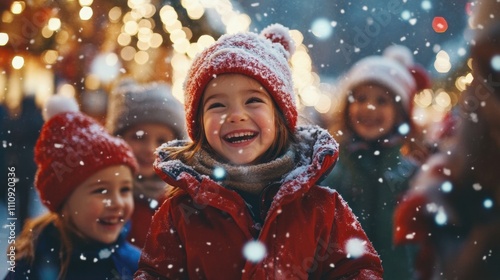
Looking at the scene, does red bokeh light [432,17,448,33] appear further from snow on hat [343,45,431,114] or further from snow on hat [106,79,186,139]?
snow on hat [106,79,186,139]

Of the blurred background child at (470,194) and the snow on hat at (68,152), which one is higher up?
the blurred background child at (470,194)

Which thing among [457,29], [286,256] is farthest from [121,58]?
[286,256]

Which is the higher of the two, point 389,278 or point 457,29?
point 457,29

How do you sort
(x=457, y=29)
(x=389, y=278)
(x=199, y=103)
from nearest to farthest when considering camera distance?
1. (x=199, y=103)
2. (x=389, y=278)
3. (x=457, y=29)

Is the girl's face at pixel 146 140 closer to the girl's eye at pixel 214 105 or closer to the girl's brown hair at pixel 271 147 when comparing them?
the girl's brown hair at pixel 271 147

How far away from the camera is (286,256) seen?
1084 millimetres

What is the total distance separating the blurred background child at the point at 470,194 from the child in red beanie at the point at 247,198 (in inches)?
30.4

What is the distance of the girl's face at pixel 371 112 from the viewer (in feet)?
6.33

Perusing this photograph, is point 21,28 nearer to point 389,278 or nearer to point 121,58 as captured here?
point 121,58

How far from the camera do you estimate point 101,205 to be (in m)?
1.53

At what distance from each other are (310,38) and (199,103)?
882 mm

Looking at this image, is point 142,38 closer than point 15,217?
No

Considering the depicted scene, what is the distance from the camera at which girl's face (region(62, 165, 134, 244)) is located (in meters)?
1.53

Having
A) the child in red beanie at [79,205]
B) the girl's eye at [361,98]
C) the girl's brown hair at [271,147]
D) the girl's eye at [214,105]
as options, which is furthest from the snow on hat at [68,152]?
the girl's eye at [361,98]
